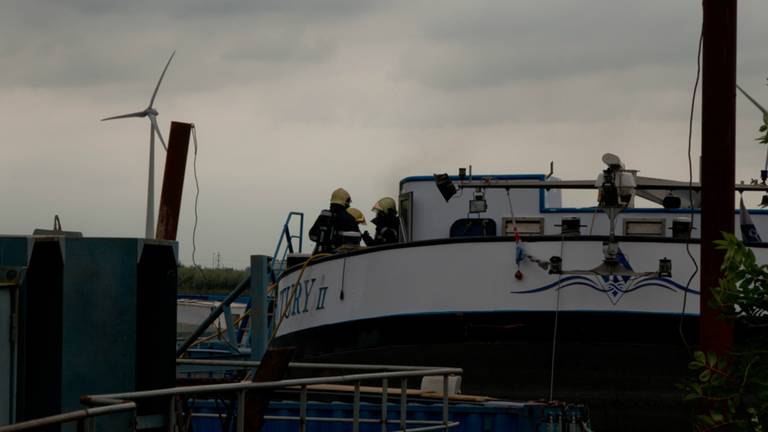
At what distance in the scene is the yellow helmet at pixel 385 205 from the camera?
74.0ft

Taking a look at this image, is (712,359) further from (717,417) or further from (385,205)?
(385,205)

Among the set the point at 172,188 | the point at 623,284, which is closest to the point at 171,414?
the point at 623,284

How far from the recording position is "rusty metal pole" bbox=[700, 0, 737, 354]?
1202cm

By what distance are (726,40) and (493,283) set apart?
19.7ft

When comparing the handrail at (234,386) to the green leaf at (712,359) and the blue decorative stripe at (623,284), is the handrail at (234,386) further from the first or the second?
the blue decorative stripe at (623,284)

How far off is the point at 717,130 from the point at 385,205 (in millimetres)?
10675

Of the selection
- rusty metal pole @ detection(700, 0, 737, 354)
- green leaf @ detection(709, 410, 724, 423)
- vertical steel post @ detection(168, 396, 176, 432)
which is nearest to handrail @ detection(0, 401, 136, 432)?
vertical steel post @ detection(168, 396, 176, 432)

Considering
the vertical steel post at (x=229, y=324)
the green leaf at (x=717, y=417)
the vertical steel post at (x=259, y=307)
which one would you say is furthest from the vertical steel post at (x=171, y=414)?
the vertical steel post at (x=229, y=324)

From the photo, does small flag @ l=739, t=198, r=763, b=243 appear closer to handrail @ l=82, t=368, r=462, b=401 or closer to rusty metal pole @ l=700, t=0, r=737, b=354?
rusty metal pole @ l=700, t=0, r=737, b=354

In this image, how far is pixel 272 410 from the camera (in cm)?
1529

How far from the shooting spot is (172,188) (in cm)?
2264

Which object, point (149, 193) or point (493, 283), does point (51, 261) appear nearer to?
point (493, 283)

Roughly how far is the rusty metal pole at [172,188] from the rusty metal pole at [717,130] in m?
11.5

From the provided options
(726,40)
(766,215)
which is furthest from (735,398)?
(766,215)
